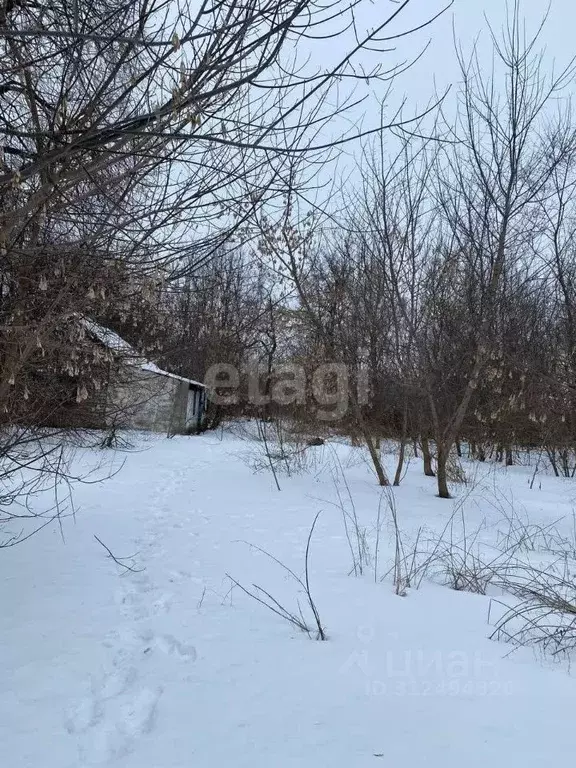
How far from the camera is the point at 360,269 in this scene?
30.1 feet

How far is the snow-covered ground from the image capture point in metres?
1.87

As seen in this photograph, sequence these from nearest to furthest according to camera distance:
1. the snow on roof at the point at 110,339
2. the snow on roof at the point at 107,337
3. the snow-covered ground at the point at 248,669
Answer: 1. the snow-covered ground at the point at 248,669
2. the snow on roof at the point at 107,337
3. the snow on roof at the point at 110,339

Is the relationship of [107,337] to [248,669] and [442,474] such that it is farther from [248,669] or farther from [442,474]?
[442,474]

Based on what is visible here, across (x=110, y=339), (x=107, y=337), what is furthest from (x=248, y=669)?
(x=110, y=339)

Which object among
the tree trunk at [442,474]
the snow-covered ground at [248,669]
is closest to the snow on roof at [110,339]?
the snow-covered ground at [248,669]

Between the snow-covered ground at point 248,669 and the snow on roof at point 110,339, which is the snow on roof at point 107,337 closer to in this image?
the snow on roof at point 110,339

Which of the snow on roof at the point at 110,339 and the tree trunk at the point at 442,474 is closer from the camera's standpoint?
the snow on roof at the point at 110,339

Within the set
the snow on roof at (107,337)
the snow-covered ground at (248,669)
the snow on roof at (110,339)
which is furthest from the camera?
the snow on roof at (110,339)

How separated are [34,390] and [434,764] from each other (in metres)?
3.79

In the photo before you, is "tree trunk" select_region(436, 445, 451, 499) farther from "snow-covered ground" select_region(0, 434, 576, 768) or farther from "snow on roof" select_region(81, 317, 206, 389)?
"snow on roof" select_region(81, 317, 206, 389)

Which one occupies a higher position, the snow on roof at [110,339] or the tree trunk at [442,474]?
the snow on roof at [110,339]

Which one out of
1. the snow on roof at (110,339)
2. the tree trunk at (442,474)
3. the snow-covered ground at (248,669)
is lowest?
the snow-covered ground at (248,669)

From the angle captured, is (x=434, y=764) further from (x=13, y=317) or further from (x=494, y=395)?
(x=494, y=395)

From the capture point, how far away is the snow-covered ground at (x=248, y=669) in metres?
1.87
